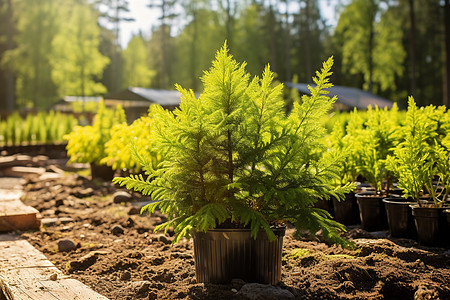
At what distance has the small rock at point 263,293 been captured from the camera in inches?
102

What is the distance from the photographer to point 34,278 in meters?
3.31

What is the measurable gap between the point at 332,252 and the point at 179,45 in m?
37.6

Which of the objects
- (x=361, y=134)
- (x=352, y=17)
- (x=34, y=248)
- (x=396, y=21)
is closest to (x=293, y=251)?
(x=361, y=134)

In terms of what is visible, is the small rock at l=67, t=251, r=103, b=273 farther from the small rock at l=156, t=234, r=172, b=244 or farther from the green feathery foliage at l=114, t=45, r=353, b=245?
the green feathery foliage at l=114, t=45, r=353, b=245

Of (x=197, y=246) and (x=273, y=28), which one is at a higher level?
(x=273, y=28)

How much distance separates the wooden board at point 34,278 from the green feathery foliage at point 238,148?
2.28 ft

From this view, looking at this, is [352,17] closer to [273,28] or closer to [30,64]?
[273,28]

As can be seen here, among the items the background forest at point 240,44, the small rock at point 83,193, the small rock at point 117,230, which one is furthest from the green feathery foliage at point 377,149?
the background forest at point 240,44

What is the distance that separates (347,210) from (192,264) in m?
2.34

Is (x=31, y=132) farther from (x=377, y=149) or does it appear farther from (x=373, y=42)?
(x=373, y=42)

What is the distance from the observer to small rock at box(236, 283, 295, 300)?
259cm

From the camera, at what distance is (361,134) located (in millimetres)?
5215

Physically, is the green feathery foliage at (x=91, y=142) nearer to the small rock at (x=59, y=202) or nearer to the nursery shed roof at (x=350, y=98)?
the small rock at (x=59, y=202)

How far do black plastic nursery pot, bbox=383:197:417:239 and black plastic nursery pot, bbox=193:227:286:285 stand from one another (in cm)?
189
